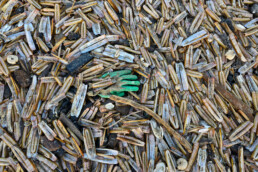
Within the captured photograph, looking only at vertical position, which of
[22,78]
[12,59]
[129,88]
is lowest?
[129,88]

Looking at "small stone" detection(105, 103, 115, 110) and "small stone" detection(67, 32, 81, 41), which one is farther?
"small stone" detection(67, 32, 81, 41)

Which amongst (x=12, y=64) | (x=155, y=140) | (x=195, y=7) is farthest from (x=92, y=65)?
(x=195, y=7)

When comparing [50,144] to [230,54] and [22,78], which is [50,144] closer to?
[22,78]

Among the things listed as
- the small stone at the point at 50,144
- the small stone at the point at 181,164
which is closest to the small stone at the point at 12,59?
the small stone at the point at 50,144

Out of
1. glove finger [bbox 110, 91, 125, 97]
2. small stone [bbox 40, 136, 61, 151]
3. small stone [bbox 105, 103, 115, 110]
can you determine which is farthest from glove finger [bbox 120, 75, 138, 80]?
small stone [bbox 40, 136, 61, 151]

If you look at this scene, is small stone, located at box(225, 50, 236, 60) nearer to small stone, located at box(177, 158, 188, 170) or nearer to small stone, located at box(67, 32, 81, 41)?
small stone, located at box(177, 158, 188, 170)

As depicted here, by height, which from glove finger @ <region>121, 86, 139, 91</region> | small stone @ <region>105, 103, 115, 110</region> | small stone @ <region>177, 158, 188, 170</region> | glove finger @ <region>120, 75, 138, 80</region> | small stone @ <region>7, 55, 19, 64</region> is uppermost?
small stone @ <region>7, 55, 19, 64</region>

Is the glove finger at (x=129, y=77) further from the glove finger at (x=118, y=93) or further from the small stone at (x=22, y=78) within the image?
→ the small stone at (x=22, y=78)

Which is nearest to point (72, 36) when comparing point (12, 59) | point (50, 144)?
point (12, 59)
